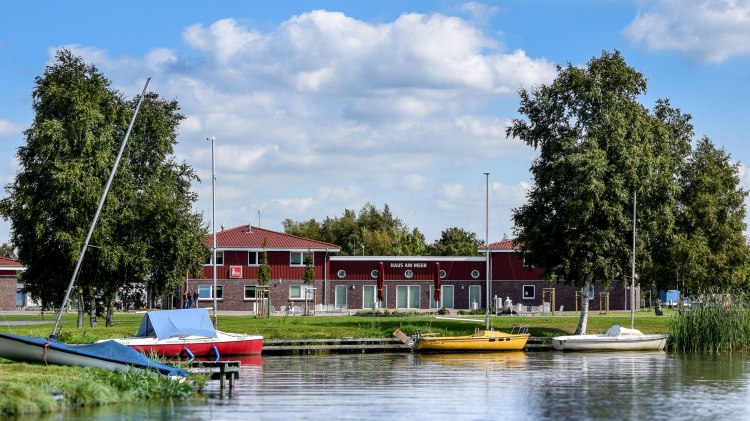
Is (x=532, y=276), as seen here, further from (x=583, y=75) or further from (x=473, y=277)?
(x=583, y=75)

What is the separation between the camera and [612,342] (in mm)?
58750

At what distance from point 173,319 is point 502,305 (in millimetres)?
44653

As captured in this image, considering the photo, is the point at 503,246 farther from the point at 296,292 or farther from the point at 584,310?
the point at 584,310

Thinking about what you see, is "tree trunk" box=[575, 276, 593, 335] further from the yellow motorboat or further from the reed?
the reed

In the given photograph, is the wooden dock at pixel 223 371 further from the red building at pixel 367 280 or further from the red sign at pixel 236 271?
the red sign at pixel 236 271

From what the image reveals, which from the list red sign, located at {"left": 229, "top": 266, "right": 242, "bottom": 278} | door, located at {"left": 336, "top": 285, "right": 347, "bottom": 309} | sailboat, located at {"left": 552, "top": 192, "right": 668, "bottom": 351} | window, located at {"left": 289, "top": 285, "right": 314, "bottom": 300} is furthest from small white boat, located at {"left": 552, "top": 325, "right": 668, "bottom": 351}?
red sign, located at {"left": 229, "top": 266, "right": 242, "bottom": 278}

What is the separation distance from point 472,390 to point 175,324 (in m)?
15.5

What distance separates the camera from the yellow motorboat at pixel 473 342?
56.4 meters

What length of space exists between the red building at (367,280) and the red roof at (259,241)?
0.26ft

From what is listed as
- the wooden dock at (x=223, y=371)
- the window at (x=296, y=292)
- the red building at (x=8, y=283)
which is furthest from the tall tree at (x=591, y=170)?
the red building at (x=8, y=283)

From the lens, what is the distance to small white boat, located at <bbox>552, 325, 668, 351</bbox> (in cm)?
5806

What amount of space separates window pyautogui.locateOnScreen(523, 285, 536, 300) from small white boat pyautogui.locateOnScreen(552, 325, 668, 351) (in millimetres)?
30346

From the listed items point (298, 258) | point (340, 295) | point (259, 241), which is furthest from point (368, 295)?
point (259, 241)

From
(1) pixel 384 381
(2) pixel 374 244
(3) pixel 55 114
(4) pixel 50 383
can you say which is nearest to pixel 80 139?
(3) pixel 55 114
